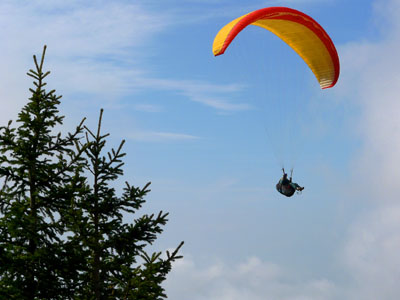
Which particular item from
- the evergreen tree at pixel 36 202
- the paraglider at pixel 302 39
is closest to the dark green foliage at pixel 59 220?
the evergreen tree at pixel 36 202

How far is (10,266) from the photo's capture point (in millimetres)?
12594

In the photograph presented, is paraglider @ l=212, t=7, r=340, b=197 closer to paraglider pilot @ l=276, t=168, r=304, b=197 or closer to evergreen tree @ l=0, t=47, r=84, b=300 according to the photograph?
paraglider pilot @ l=276, t=168, r=304, b=197

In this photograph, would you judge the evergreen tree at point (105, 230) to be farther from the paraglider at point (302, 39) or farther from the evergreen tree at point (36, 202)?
the paraglider at point (302, 39)

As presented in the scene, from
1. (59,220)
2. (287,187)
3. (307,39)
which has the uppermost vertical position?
(307,39)

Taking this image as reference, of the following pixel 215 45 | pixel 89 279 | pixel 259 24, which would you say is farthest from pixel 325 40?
pixel 89 279

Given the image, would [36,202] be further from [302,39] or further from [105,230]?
[302,39]

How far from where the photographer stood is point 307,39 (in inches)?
846

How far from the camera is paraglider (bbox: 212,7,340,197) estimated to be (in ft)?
62.7

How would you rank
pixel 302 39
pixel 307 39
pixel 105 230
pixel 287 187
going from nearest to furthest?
pixel 105 230 < pixel 287 187 < pixel 307 39 < pixel 302 39

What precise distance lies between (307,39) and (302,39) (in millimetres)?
228

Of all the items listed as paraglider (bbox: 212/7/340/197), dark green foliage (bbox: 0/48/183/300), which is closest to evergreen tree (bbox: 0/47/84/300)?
dark green foliage (bbox: 0/48/183/300)

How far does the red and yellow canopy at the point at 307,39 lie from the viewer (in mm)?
19797

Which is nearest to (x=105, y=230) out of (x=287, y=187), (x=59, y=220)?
(x=59, y=220)

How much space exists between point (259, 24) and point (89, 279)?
12.7 meters
